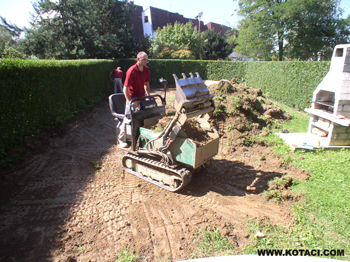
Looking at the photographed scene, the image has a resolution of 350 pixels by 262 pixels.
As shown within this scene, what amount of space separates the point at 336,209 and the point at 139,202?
11.2 feet

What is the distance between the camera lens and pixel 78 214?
12.3ft

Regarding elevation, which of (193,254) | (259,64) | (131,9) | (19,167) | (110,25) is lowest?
(193,254)

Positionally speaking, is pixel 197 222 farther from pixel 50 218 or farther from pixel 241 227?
pixel 50 218

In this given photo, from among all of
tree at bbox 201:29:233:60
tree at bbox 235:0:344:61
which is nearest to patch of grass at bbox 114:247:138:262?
tree at bbox 235:0:344:61

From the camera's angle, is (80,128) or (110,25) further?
(110,25)

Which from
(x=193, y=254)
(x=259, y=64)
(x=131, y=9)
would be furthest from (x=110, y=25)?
(x=193, y=254)

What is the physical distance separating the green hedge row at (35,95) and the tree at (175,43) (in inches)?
710

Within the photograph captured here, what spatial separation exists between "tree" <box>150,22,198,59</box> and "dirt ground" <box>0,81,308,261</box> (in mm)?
22736

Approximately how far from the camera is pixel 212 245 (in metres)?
3.12

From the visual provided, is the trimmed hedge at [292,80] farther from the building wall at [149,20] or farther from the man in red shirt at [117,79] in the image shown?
the building wall at [149,20]

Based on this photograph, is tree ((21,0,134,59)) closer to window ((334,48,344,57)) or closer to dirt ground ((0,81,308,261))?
dirt ground ((0,81,308,261))

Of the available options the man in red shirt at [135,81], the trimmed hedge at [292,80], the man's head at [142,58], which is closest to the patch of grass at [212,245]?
the man in red shirt at [135,81]

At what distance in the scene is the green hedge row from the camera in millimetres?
5109

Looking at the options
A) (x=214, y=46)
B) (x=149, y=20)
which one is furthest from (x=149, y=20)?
(x=214, y=46)
